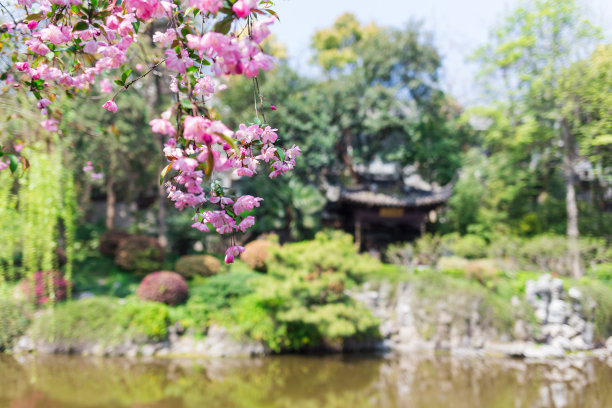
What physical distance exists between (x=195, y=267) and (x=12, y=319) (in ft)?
11.3

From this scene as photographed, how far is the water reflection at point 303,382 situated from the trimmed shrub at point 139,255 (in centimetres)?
280

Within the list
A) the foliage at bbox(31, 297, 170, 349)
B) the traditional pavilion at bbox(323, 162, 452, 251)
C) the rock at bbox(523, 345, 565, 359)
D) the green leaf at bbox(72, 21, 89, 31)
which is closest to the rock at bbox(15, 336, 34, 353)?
the foliage at bbox(31, 297, 170, 349)

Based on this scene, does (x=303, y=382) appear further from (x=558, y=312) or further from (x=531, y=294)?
(x=558, y=312)

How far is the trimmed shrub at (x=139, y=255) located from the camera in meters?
9.16

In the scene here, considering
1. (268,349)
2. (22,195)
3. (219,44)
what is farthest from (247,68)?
(268,349)

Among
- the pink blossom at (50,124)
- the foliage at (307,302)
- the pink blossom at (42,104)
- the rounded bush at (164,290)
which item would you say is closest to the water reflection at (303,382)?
the foliage at (307,302)

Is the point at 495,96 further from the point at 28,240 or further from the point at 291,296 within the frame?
the point at 28,240

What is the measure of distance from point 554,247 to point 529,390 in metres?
5.23

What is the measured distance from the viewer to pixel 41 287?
668cm

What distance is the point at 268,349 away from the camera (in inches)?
279

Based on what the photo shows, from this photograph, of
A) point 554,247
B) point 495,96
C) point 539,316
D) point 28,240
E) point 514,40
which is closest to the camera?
point 28,240

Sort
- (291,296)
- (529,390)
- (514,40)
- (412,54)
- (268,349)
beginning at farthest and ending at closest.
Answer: (412,54) → (514,40) → (268,349) → (291,296) → (529,390)

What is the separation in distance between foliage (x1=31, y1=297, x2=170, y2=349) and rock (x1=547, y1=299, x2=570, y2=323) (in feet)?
24.2

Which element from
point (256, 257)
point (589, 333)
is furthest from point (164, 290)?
point (589, 333)
